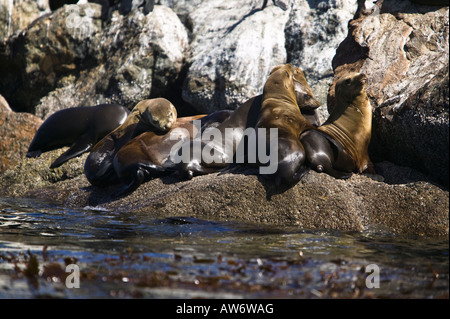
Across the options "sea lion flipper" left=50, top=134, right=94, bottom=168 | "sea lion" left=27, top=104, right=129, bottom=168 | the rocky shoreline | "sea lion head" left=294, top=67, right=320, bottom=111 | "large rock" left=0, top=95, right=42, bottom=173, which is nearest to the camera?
the rocky shoreline

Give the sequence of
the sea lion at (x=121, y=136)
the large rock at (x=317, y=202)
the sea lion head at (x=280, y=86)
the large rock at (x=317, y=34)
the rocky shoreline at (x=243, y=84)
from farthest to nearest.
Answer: the large rock at (x=317, y=34) → the sea lion at (x=121, y=136) → the sea lion head at (x=280, y=86) → the rocky shoreline at (x=243, y=84) → the large rock at (x=317, y=202)

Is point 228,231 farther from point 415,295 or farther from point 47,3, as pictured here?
point 47,3

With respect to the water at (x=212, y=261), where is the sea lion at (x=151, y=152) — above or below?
below

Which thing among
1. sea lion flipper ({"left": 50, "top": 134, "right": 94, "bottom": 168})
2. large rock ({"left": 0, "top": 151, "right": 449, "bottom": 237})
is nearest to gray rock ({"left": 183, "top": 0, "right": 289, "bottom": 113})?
sea lion flipper ({"left": 50, "top": 134, "right": 94, "bottom": 168})

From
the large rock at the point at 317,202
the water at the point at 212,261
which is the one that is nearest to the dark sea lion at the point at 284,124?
the large rock at the point at 317,202

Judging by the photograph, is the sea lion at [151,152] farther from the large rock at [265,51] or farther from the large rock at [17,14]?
the large rock at [17,14]

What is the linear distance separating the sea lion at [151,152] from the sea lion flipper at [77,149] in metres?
2.11

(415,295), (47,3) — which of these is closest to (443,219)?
(415,295)

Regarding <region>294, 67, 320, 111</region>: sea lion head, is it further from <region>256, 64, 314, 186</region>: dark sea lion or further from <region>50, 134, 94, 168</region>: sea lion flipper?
<region>50, 134, 94, 168</region>: sea lion flipper

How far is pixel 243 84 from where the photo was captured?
1295cm

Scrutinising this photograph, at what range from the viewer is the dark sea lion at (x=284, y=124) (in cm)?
671

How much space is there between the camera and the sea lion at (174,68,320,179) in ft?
26.1

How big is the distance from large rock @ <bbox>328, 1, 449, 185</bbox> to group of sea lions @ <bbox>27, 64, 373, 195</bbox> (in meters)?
0.27

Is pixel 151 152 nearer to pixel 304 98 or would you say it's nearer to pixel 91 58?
pixel 304 98
